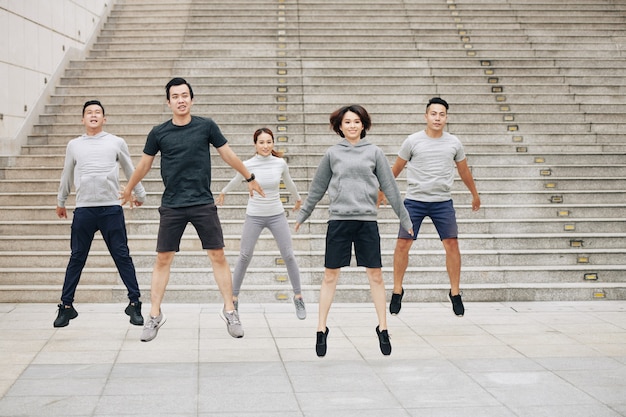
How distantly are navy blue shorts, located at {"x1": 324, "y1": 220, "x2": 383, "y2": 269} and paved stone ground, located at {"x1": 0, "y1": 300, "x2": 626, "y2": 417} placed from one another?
2.33 ft

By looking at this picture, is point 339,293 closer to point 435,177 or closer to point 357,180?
point 435,177

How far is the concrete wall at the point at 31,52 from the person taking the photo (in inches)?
488

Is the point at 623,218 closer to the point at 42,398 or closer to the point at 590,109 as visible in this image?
the point at 590,109

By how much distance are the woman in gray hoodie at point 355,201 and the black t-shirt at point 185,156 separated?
991 millimetres

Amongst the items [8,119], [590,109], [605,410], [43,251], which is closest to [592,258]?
[590,109]

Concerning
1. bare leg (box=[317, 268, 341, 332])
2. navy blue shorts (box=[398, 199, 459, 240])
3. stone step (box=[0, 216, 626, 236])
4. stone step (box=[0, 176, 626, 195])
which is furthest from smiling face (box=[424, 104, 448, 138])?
stone step (box=[0, 176, 626, 195])

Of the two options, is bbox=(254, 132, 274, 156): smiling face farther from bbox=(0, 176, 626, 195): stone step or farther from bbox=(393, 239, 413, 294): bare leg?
bbox=(0, 176, 626, 195): stone step

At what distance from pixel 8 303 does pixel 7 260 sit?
2.82ft

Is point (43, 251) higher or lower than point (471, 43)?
lower

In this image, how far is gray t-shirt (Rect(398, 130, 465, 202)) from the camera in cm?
777

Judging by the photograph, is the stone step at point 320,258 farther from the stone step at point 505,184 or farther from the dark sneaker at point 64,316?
the dark sneaker at point 64,316

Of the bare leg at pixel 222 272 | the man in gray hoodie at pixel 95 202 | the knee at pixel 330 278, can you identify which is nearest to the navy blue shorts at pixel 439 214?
the knee at pixel 330 278

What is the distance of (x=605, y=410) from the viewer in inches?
195

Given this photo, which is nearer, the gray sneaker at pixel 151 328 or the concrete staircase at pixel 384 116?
the gray sneaker at pixel 151 328
